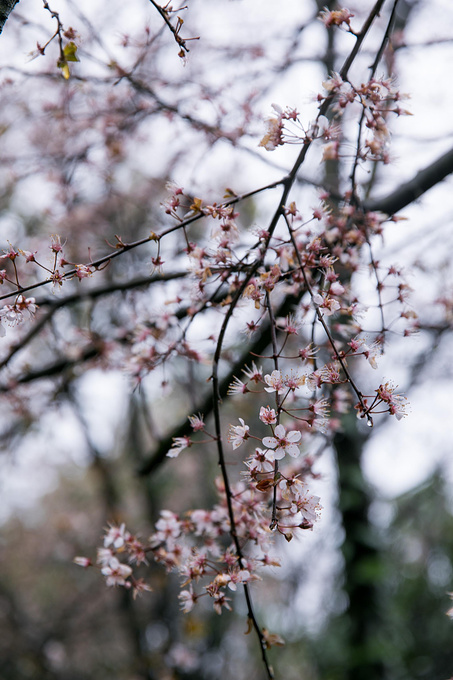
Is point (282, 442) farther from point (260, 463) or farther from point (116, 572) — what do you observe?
point (116, 572)

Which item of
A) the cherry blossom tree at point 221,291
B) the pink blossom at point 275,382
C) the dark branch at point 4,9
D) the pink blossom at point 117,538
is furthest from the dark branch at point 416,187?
the pink blossom at point 117,538

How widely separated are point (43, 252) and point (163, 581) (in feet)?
10.4

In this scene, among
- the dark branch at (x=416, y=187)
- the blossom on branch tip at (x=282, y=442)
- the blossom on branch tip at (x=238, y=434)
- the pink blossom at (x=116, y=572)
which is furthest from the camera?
the dark branch at (x=416, y=187)

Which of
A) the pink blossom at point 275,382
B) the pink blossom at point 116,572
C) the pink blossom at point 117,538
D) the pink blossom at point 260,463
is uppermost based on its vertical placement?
the pink blossom at point 117,538

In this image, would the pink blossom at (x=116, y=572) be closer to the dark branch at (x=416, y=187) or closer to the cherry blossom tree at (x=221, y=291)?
the cherry blossom tree at (x=221, y=291)

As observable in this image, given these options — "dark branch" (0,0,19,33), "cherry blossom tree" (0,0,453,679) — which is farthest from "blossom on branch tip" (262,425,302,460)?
"dark branch" (0,0,19,33)

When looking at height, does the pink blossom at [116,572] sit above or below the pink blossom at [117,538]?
below

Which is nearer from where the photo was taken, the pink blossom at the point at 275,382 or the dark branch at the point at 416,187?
the pink blossom at the point at 275,382

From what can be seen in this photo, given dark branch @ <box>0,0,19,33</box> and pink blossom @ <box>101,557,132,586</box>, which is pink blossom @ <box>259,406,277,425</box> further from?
dark branch @ <box>0,0,19,33</box>

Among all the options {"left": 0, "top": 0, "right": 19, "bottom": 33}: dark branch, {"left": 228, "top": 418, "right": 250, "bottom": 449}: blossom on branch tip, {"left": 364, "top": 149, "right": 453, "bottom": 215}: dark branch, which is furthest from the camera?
{"left": 364, "top": 149, "right": 453, "bottom": 215}: dark branch

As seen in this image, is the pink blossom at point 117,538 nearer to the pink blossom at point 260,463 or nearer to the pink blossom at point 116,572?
the pink blossom at point 116,572

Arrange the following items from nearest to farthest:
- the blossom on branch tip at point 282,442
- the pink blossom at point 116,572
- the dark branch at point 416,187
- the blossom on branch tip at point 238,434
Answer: the blossom on branch tip at point 282,442
the blossom on branch tip at point 238,434
the pink blossom at point 116,572
the dark branch at point 416,187

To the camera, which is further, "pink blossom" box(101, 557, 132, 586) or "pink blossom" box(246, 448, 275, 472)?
"pink blossom" box(101, 557, 132, 586)

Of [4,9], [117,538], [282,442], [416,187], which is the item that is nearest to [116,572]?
[117,538]
